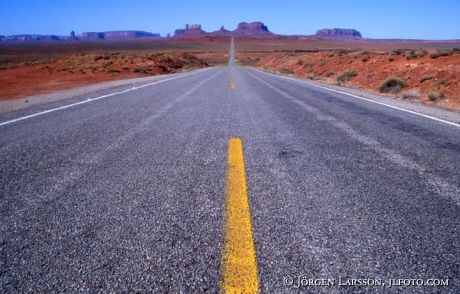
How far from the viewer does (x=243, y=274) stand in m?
1.67

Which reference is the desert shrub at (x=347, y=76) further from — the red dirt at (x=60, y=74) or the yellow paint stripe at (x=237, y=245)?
the yellow paint stripe at (x=237, y=245)

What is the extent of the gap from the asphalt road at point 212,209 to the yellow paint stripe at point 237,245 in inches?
2.1

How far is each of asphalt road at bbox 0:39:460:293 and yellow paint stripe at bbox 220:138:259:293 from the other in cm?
5

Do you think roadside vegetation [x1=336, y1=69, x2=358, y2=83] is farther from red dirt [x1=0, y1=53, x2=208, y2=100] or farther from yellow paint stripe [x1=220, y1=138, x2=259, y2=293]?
yellow paint stripe [x1=220, y1=138, x2=259, y2=293]

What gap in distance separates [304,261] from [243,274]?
1.27ft

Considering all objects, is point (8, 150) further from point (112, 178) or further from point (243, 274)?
point (243, 274)

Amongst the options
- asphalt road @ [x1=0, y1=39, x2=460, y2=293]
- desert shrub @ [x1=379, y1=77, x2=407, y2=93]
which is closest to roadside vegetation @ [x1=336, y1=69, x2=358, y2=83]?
desert shrub @ [x1=379, y1=77, x2=407, y2=93]

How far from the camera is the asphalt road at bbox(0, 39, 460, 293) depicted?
1.70 m

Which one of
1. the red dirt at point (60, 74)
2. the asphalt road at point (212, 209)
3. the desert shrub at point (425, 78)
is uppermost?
the desert shrub at point (425, 78)

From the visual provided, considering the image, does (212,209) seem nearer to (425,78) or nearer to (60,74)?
(425,78)

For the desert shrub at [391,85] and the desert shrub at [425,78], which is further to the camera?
the desert shrub at [425,78]

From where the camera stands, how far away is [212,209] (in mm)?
2375

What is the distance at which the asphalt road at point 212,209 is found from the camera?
170 centimetres

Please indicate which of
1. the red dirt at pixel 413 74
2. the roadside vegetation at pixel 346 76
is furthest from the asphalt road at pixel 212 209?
the roadside vegetation at pixel 346 76
